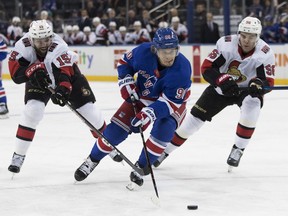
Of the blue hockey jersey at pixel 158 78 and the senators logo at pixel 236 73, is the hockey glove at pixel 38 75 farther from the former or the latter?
the senators logo at pixel 236 73

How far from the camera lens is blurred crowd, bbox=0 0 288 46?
13.4 m

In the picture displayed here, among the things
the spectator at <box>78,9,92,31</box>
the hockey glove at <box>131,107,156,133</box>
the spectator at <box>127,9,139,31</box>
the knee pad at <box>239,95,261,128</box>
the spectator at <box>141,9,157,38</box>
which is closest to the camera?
the hockey glove at <box>131,107,156,133</box>

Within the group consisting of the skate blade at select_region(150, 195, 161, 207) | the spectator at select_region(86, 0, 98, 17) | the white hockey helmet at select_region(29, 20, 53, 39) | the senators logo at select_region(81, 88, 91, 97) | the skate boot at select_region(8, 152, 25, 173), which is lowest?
the spectator at select_region(86, 0, 98, 17)

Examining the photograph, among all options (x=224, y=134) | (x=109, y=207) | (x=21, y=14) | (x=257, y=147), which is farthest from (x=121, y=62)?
(x=21, y=14)

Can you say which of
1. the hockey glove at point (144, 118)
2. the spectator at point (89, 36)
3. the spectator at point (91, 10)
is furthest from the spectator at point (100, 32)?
the hockey glove at point (144, 118)

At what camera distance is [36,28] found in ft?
16.7

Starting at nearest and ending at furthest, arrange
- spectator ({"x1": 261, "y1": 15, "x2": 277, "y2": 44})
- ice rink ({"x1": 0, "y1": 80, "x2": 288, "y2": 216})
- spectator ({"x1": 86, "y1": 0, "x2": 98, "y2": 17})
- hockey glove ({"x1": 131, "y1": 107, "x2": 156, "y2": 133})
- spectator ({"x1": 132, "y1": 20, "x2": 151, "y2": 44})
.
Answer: ice rink ({"x1": 0, "y1": 80, "x2": 288, "y2": 216}) < hockey glove ({"x1": 131, "y1": 107, "x2": 156, "y2": 133}) < spectator ({"x1": 261, "y1": 15, "x2": 277, "y2": 44}) < spectator ({"x1": 132, "y1": 20, "x2": 151, "y2": 44}) < spectator ({"x1": 86, "y1": 0, "x2": 98, "y2": 17})

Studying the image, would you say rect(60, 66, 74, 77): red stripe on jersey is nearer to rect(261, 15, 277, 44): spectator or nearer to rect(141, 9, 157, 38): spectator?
rect(261, 15, 277, 44): spectator

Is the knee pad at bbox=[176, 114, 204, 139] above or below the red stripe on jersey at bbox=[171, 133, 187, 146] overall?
above

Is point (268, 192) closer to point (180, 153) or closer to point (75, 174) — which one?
point (75, 174)

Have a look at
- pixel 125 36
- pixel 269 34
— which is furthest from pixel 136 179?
pixel 125 36

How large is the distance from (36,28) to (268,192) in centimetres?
179

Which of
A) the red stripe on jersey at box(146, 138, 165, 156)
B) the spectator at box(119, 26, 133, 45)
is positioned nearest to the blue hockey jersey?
the red stripe on jersey at box(146, 138, 165, 156)

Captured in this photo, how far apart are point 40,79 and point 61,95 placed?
0.56ft
